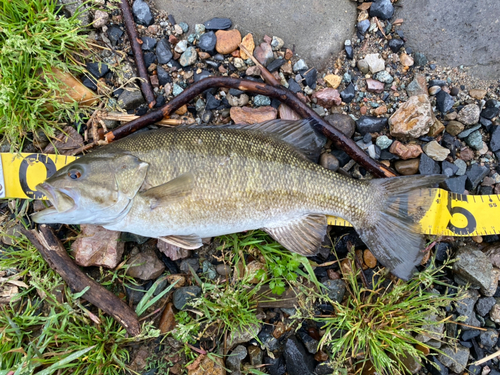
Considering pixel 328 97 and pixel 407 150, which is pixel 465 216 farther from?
pixel 328 97

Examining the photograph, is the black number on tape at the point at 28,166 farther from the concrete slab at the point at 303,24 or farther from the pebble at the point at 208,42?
the concrete slab at the point at 303,24

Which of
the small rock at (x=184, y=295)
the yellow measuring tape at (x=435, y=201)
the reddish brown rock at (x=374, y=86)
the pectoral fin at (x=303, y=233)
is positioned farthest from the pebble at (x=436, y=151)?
the small rock at (x=184, y=295)

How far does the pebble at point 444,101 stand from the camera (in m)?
3.55

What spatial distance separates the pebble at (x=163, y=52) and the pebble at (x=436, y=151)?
3.03m

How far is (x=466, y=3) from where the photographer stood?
12.0 feet

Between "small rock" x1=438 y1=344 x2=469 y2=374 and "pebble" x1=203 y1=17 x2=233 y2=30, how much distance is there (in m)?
4.22

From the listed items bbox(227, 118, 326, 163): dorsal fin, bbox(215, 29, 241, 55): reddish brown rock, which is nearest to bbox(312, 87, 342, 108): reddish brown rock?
bbox(227, 118, 326, 163): dorsal fin

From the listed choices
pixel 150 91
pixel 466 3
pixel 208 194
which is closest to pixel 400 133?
pixel 466 3

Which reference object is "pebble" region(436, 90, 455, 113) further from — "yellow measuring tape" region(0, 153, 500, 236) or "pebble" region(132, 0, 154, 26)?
"pebble" region(132, 0, 154, 26)

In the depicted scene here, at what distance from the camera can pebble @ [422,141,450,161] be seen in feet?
11.4

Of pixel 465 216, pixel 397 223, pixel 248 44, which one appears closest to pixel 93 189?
pixel 248 44

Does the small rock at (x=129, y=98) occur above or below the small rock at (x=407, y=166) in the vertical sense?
above

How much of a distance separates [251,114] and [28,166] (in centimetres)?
241

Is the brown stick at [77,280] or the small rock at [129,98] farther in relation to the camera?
the small rock at [129,98]
